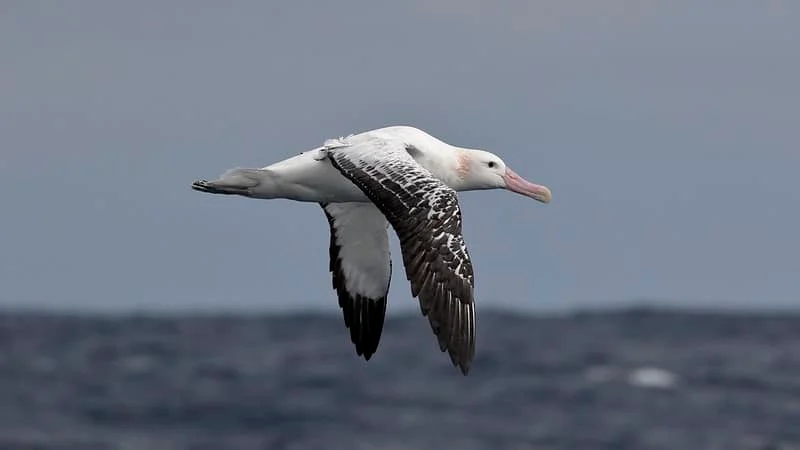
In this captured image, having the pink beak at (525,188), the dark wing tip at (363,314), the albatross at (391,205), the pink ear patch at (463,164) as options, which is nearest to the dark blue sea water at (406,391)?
the dark wing tip at (363,314)

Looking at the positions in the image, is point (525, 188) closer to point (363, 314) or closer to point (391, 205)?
point (363, 314)

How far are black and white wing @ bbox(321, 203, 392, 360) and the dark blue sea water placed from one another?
18430 mm

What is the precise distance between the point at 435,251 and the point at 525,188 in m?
2.80

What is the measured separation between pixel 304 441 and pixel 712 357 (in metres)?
17.5

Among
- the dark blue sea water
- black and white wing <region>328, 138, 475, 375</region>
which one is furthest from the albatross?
the dark blue sea water

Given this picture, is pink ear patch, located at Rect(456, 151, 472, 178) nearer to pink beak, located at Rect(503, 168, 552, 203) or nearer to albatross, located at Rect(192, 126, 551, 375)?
albatross, located at Rect(192, 126, 551, 375)

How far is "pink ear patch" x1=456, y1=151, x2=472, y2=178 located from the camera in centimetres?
1418

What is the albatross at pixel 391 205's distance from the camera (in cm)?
1206

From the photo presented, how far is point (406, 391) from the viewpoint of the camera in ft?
138

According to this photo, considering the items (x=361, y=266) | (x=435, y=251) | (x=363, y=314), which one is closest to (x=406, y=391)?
(x=363, y=314)

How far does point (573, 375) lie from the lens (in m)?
43.8

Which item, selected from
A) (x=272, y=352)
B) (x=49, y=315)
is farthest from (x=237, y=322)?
(x=272, y=352)

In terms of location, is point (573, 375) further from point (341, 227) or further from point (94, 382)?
point (341, 227)

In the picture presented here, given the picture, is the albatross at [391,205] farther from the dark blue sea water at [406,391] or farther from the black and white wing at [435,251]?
the dark blue sea water at [406,391]
